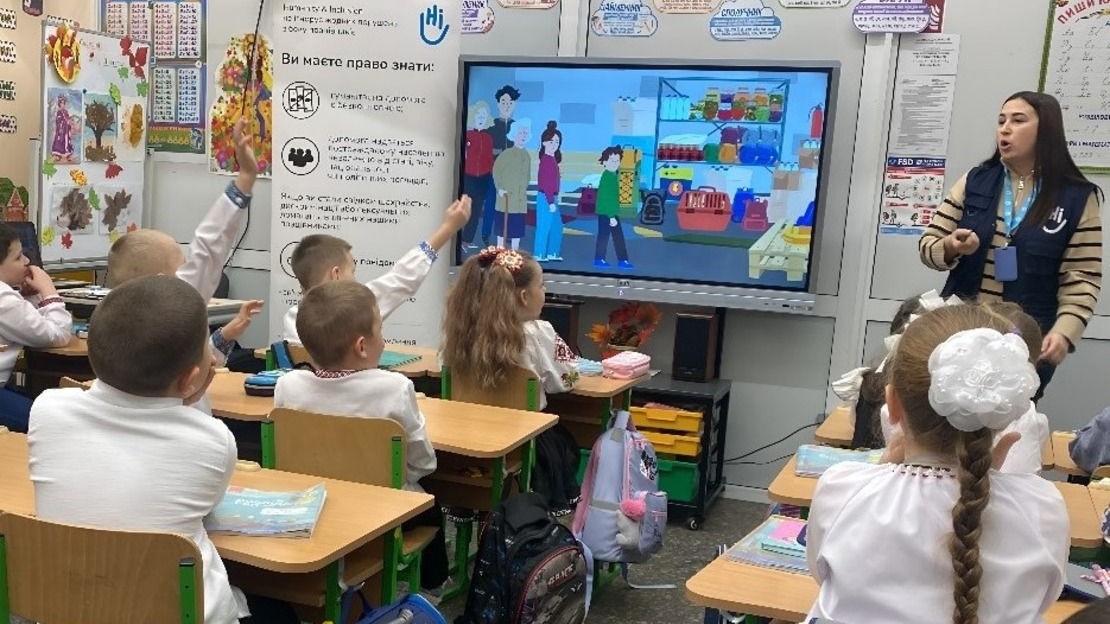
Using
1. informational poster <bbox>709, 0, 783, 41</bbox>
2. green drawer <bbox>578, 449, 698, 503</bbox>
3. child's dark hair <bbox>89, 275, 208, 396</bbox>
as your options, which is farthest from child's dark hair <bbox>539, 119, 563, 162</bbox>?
child's dark hair <bbox>89, 275, 208, 396</bbox>

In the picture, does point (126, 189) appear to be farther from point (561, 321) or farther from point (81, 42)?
point (561, 321)

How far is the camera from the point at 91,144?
507cm

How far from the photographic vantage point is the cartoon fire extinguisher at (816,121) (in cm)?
421

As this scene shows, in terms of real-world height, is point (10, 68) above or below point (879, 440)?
above

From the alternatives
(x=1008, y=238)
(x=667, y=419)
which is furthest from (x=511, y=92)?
(x=1008, y=238)

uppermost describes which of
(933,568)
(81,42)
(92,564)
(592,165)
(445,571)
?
(81,42)

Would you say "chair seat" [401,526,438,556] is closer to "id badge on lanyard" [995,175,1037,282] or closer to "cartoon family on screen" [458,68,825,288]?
"id badge on lanyard" [995,175,1037,282]

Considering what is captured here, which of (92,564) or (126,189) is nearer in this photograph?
(92,564)

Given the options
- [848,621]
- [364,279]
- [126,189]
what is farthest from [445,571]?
[126,189]

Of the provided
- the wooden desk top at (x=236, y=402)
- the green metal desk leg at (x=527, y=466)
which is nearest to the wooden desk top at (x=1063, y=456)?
the green metal desk leg at (x=527, y=466)

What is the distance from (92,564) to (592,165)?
11.1 ft

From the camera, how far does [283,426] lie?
2.39 m

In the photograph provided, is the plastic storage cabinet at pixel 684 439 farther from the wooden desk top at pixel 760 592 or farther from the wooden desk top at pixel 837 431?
the wooden desk top at pixel 760 592

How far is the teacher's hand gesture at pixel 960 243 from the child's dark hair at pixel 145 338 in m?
2.39
